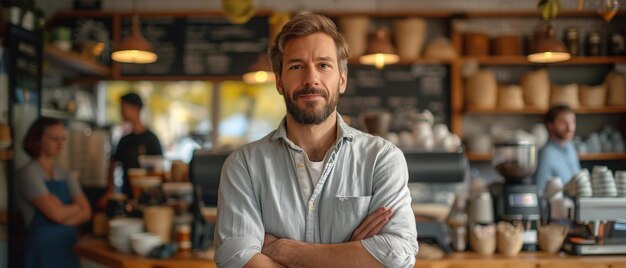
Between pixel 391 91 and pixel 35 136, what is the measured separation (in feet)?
→ 9.92

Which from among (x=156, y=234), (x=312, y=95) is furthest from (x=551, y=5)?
(x=156, y=234)

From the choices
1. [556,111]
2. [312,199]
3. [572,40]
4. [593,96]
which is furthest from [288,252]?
[572,40]

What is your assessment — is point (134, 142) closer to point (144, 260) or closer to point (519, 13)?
point (144, 260)

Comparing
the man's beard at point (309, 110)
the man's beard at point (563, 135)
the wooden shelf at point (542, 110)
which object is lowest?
the man's beard at point (563, 135)

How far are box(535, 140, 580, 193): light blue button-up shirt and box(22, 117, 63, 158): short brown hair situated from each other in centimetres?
292

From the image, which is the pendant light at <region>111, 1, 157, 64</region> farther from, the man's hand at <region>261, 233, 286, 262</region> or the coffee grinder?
the man's hand at <region>261, 233, 286, 262</region>

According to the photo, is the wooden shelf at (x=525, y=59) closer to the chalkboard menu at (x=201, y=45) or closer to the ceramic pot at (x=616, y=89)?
the ceramic pot at (x=616, y=89)

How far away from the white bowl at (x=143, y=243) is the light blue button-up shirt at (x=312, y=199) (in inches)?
41.7

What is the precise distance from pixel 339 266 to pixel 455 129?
12.1 ft

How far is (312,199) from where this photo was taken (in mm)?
1631

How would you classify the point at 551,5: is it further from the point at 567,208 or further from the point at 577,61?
the point at 577,61

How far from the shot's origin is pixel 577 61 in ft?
16.2

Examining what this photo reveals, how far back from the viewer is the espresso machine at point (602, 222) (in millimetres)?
2500

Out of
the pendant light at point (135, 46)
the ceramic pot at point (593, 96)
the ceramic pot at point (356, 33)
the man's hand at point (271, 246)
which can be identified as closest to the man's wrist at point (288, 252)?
the man's hand at point (271, 246)
